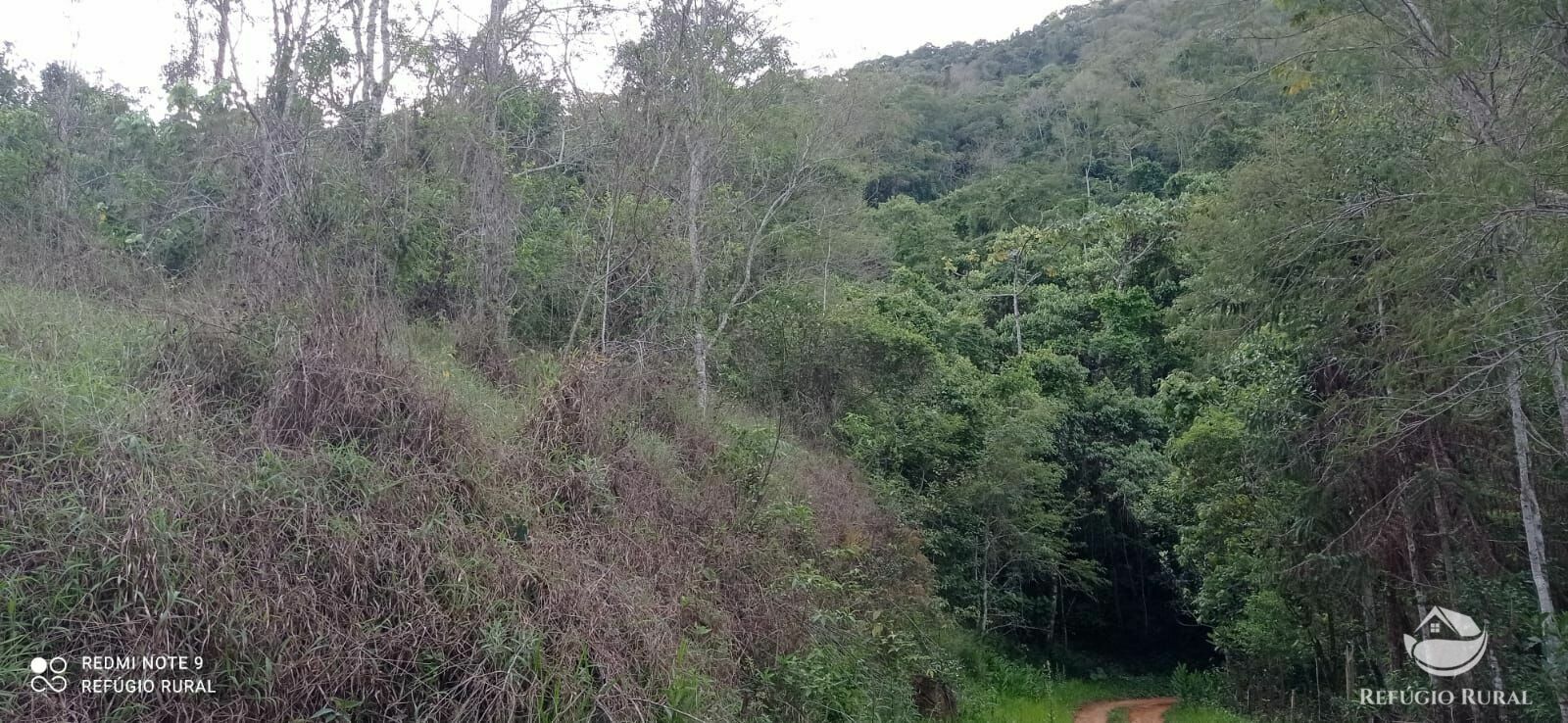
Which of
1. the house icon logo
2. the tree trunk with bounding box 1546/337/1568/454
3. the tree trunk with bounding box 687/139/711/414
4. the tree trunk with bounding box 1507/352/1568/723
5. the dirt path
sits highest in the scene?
the tree trunk with bounding box 687/139/711/414

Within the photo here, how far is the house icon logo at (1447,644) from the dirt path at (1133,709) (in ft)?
25.4

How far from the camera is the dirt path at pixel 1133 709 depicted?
18328mm

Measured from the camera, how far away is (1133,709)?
802 inches

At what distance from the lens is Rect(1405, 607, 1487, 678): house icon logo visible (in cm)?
940

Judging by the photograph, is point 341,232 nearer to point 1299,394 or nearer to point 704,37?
point 704,37

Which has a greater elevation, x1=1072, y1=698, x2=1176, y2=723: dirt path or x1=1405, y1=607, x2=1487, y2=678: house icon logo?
x1=1405, y1=607, x2=1487, y2=678: house icon logo

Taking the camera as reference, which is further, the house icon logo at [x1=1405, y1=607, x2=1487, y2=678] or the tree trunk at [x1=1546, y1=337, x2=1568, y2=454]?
the house icon logo at [x1=1405, y1=607, x2=1487, y2=678]

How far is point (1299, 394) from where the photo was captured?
12.1m

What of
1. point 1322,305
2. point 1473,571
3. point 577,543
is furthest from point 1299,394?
point 577,543

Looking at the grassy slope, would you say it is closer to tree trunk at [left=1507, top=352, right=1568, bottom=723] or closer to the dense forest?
the dense forest

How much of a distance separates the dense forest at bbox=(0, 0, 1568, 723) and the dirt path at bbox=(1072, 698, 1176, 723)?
1.87 ft

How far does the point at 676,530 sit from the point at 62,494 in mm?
4577

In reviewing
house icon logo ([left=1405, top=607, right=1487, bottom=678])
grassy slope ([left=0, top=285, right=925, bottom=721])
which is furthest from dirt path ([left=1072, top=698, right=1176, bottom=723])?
grassy slope ([left=0, top=285, right=925, bottom=721])

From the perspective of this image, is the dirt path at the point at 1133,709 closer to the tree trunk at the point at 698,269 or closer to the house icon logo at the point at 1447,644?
the house icon logo at the point at 1447,644
